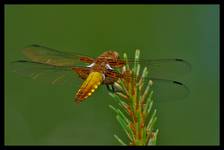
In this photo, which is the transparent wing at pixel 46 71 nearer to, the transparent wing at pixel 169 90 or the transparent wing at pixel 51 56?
the transparent wing at pixel 51 56

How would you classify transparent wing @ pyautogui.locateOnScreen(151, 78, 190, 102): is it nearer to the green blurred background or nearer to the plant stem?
the plant stem

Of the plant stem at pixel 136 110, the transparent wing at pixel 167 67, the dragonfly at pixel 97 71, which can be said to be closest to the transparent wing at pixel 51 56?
the dragonfly at pixel 97 71

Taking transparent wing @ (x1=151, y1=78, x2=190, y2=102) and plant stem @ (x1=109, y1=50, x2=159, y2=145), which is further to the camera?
transparent wing @ (x1=151, y1=78, x2=190, y2=102)

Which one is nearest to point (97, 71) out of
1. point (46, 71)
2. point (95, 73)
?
point (95, 73)

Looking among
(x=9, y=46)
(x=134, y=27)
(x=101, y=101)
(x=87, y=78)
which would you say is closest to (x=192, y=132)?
(x=101, y=101)

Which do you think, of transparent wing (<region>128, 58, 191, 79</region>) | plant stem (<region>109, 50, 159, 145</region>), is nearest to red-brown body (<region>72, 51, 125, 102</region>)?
transparent wing (<region>128, 58, 191, 79</region>)

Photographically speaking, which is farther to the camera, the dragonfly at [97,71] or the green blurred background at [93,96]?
the green blurred background at [93,96]

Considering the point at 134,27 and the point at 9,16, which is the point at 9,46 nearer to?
the point at 9,16

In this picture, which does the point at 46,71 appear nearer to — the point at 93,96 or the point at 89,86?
the point at 89,86
